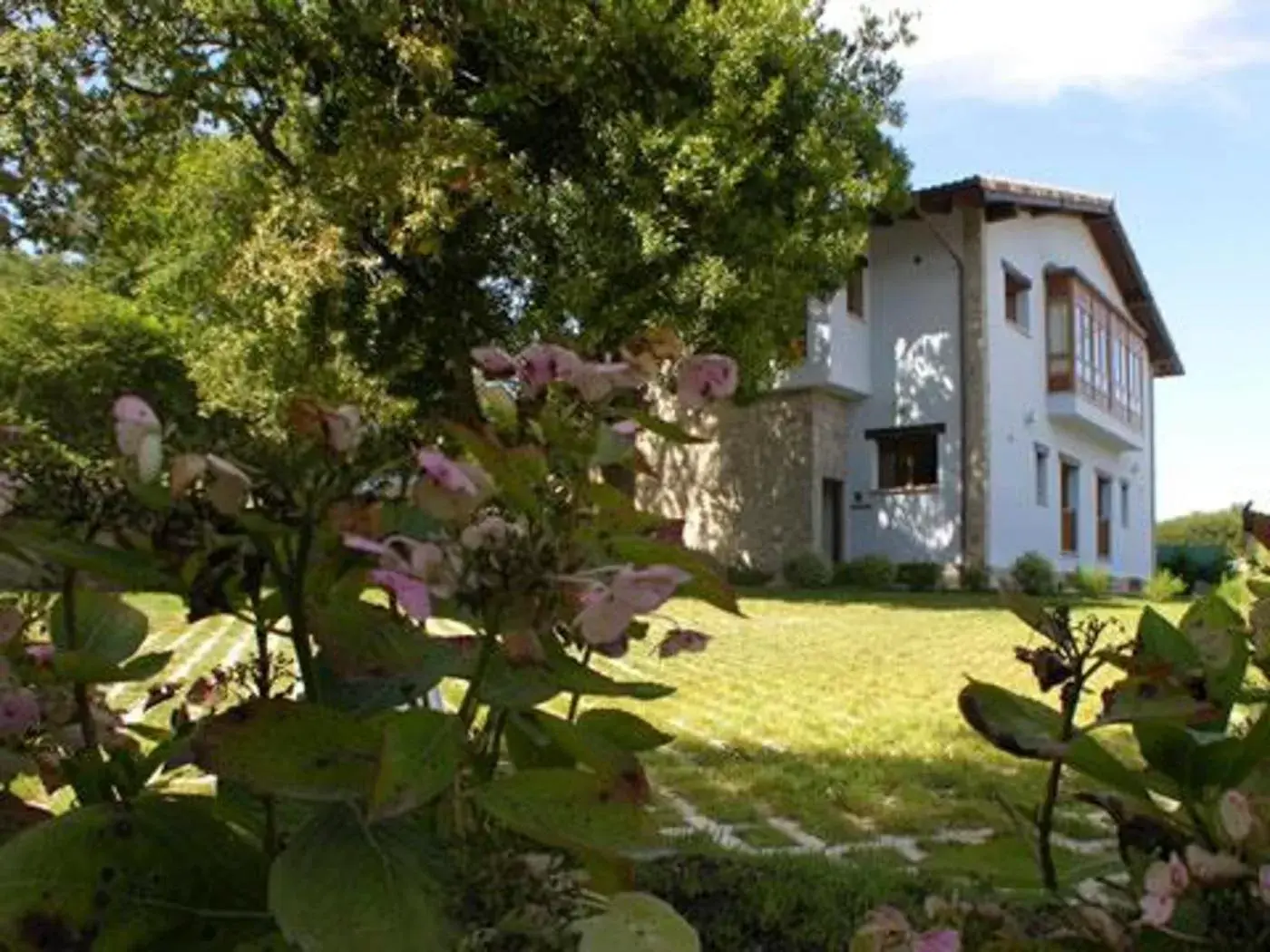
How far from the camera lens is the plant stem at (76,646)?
113 centimetres

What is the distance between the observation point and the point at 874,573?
2214cm

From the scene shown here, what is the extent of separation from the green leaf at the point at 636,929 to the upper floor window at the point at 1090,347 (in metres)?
25.9

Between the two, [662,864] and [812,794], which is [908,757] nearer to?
[812,794]

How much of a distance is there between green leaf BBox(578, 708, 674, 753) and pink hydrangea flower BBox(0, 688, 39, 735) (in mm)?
506

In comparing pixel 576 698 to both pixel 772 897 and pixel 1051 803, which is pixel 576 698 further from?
pixel 772 897

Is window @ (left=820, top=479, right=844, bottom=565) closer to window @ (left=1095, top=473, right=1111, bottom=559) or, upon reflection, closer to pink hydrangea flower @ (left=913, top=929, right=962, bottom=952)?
window @ (left=1095, top=473, right=1111, bottom=559)

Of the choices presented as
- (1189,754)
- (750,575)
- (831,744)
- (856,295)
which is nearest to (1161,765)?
(1189,754)

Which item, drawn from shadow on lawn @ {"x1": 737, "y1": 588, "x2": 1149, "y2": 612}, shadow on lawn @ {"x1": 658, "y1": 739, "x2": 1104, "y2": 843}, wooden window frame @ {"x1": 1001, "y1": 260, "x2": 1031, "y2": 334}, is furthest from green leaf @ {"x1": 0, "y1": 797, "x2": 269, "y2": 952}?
wooden window frame @ {"x1": 1001, "y1": 260, "x2": 1031, "y2": 334}

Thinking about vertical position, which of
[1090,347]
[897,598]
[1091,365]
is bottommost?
[897,598]

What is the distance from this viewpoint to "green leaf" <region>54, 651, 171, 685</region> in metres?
1.14

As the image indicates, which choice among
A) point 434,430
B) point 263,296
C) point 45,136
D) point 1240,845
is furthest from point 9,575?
point 263,296

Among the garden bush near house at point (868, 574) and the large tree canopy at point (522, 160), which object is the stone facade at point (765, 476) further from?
the large tree canopy at point (522, 160)

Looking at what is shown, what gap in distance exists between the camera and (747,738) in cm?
729

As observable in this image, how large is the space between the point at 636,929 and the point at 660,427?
45 centimetres
